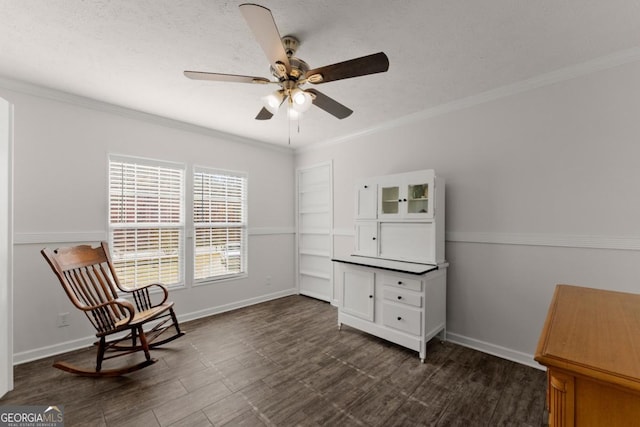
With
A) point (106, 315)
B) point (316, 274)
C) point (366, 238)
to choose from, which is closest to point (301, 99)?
A: point (366, 238)

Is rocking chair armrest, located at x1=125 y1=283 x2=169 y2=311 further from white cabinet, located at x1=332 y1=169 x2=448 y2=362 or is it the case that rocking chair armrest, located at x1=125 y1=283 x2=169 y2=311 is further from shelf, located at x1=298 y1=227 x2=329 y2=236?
shelf, located at x1=298 y1=227 x2=329 y2=236

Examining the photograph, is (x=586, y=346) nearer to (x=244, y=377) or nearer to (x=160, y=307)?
(x=244, y=377)

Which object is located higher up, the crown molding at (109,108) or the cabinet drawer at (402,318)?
the crown molding at (109,108)

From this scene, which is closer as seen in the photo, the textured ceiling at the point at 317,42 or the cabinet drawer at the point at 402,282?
the textured ceiling at the point at 317,42

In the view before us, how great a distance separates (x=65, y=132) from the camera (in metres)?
2.73

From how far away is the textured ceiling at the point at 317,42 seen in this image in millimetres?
1607

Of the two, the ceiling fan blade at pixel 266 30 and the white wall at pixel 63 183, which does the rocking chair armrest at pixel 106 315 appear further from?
the ceiling fan blade at pixel 266 30

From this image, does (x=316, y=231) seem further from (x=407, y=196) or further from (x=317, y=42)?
(x=317, y=42)

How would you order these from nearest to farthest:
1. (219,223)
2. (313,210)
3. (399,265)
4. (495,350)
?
1. (495,350)
2. (399,265)
3. (219,223)
4. (313,210)

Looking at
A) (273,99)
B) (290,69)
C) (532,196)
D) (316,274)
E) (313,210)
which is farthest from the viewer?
(313,210)

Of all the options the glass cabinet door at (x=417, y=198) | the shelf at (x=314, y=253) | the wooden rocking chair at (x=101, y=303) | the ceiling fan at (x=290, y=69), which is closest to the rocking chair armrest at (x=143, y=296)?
the wooden rocking chair at (x=101, y=303)

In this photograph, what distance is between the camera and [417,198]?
288cm

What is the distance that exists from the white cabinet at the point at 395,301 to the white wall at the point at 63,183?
202cm

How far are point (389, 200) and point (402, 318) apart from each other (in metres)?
1.29
